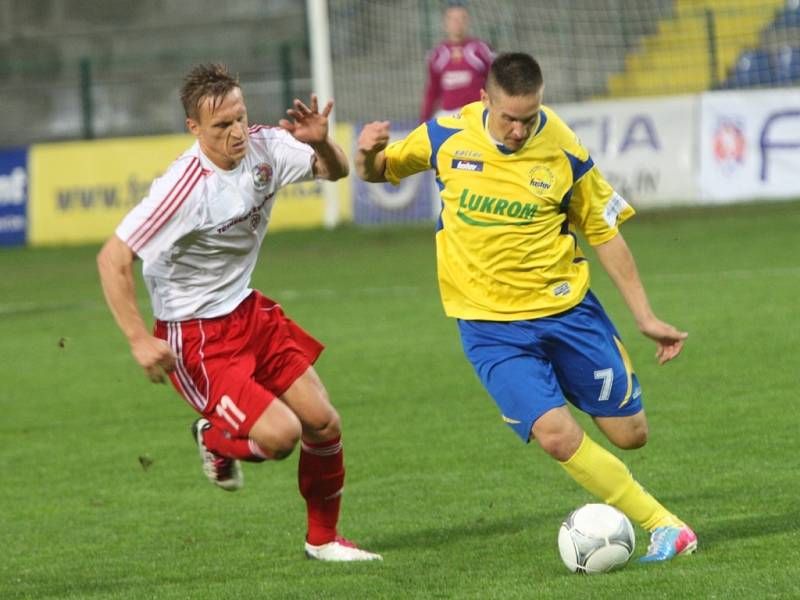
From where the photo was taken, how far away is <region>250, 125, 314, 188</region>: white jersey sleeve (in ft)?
20.4

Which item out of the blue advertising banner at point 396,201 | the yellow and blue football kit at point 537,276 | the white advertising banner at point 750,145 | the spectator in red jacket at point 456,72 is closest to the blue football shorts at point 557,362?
the yellow and blue football kit at point 537,276

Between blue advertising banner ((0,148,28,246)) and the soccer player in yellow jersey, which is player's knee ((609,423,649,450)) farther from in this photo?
blue advertising banner ((0,148,28,246))

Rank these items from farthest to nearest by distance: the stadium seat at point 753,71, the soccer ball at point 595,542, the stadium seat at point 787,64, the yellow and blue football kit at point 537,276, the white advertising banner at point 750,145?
the stadium seat at point 753,71 < the stadium seat at point 787,64 < the white advertising banner at point 750,145 < the yellow and blue football kit at point 537,276 < the soccer ball at point 595,542

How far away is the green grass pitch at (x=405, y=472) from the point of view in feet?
18.7

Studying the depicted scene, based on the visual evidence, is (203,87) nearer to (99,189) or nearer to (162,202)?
(162,202)

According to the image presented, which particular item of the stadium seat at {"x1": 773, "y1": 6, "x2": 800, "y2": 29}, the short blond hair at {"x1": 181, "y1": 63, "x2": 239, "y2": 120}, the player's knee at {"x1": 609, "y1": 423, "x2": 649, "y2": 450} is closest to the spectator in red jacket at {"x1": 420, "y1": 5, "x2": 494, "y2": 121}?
the stadium seat at {"x1": 773, "y1": 6, "x2": 800, "y2": 29}

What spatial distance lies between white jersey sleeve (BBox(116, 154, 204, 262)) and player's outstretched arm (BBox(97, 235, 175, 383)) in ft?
0.21

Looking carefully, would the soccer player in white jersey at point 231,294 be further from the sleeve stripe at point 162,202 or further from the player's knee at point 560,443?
the player's knee at point 560,443

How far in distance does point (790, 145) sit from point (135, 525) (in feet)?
43.4

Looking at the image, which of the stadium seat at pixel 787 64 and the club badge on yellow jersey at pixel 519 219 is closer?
the club badge on yellow jersey at pixel 519 219

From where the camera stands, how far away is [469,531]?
253 inches

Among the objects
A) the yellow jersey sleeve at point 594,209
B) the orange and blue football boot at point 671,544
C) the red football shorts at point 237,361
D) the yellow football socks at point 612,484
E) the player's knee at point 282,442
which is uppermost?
the yellow jersey sleeve at point 594,209

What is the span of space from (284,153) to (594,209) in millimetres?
1287

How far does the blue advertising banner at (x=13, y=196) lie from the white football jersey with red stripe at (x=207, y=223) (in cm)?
1616
